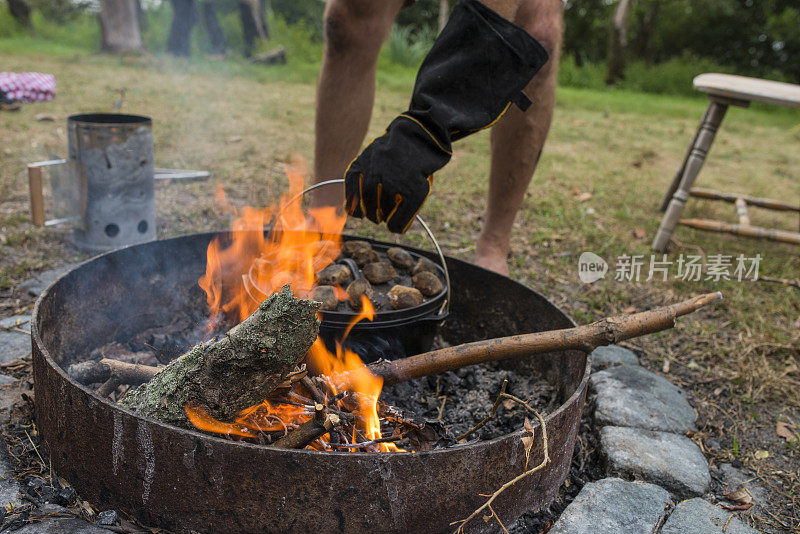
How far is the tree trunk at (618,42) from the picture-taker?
11320 mm

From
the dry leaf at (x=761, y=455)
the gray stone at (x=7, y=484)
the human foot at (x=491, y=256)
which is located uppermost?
the human foot at (x=491, y=256)

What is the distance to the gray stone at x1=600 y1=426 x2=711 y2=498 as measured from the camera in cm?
178

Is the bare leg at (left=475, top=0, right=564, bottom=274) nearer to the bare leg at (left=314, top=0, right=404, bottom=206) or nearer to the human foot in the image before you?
the human foot

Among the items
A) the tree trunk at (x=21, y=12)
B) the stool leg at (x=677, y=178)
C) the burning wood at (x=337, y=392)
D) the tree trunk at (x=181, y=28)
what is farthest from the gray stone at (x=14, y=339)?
the tree trunk at (x=21, y=12)

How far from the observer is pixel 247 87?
812 cm

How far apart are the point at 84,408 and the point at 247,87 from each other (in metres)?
7.47

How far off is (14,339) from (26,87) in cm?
430

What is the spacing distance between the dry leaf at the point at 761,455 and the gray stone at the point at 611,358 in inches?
22.7

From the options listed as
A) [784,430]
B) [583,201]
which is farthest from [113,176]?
[583,201]

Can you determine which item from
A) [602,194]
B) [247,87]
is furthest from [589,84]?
[602,194]

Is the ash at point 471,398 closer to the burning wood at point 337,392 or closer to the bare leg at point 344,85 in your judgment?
the burning wood at point 337,392

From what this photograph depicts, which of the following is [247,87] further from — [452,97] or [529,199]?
[452,97]

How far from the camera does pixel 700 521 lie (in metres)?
1.59

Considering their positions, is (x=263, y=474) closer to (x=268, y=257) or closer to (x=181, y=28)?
(x=268, y=257)
